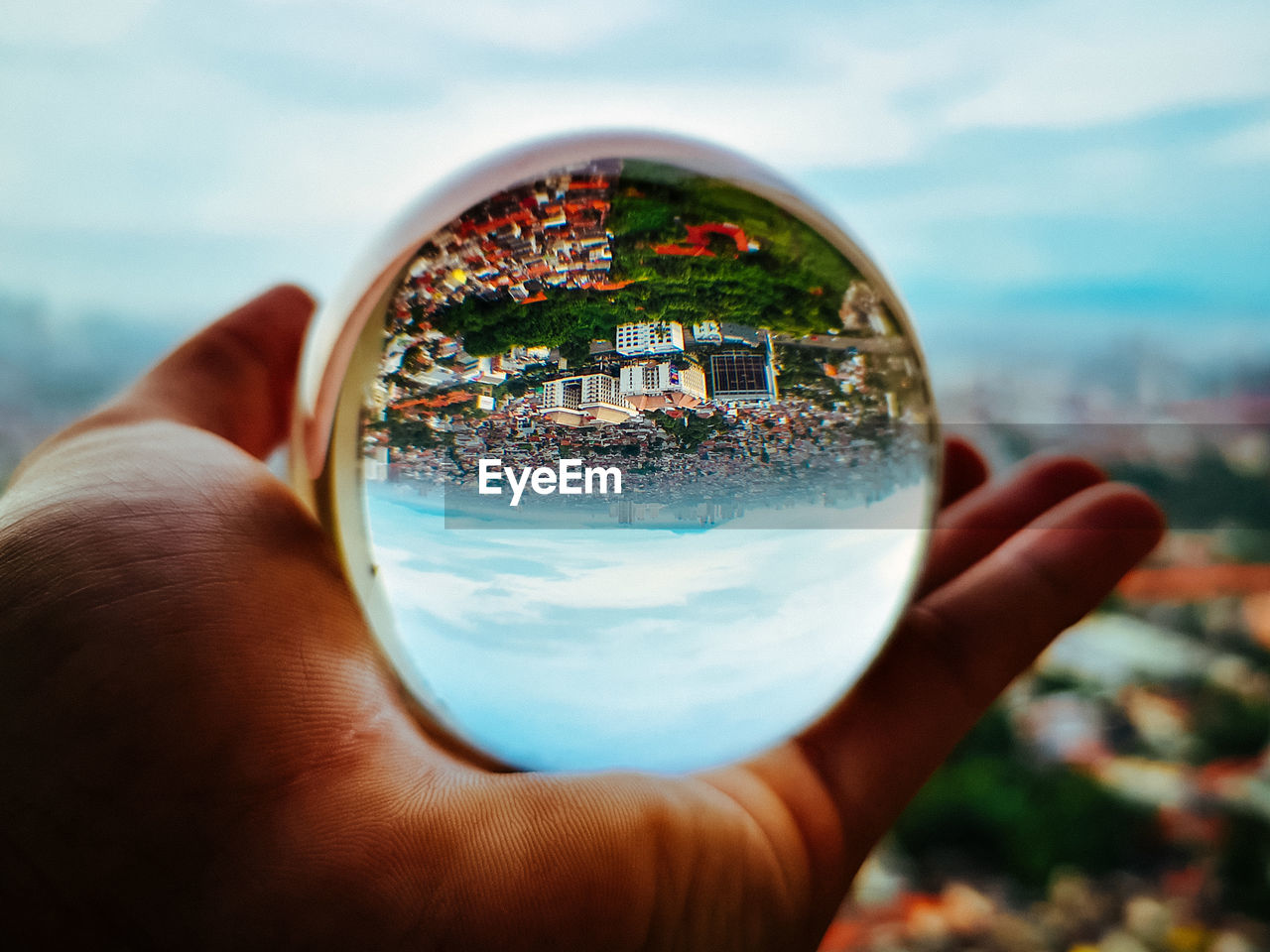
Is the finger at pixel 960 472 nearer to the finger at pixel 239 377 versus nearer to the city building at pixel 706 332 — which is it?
the city building at pixel 706 332

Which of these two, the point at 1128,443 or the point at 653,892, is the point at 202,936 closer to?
the point at 653,892

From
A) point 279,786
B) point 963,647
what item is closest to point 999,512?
point 963,647

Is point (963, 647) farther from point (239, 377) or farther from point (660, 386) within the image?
point (239, 377)


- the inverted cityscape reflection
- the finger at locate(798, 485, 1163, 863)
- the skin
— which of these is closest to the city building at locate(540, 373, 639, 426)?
the inverted cityscape reflection

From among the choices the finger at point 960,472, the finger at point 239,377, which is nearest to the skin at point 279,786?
the finger at point 239,377

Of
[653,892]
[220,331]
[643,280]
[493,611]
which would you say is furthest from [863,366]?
[220,331]
